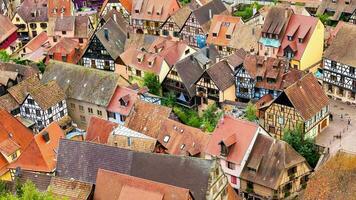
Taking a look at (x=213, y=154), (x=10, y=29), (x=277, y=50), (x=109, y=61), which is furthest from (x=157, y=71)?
(x=10, y=29)

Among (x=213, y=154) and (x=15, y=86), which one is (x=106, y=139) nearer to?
(x=213, y=154)

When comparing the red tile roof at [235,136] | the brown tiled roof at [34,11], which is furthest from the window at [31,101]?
the brown tiled roof at [34,11]

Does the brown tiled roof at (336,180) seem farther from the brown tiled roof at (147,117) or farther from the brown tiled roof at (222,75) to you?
the brown tiled roof at (222,75)

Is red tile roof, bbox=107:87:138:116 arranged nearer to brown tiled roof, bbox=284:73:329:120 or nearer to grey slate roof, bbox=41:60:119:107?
grey slate roof, bbox=41:60:119:107

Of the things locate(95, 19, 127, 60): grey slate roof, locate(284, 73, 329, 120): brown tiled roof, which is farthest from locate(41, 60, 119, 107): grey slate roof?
locate(284, 73, 329, 120): brown tiled roof

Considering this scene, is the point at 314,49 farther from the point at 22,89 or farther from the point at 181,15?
the point at 22,89

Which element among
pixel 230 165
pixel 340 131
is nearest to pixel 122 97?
pixel 230 165
